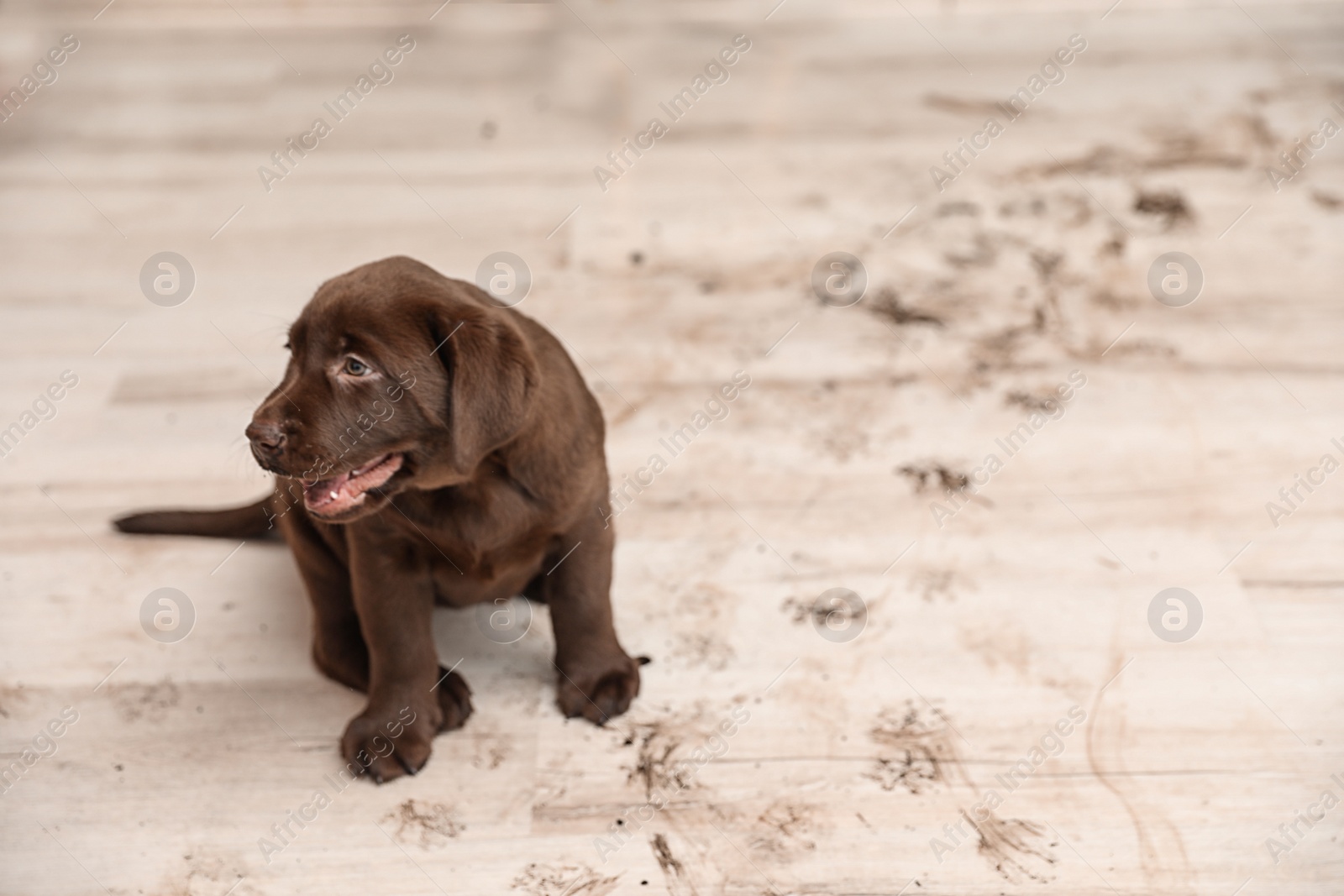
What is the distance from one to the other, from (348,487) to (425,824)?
75cm

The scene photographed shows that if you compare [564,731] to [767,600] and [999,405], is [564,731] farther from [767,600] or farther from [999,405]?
[999,405]

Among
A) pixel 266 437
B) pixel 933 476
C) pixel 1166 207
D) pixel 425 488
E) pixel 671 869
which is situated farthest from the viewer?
pixel 1166 207

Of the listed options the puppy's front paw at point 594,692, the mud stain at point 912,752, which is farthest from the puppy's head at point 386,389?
the mud stain at point 912,752

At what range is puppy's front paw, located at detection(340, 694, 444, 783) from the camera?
2.64 m

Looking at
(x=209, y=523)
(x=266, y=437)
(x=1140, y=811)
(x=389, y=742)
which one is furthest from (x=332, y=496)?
(x=1140, y=811)

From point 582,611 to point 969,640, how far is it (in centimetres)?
92

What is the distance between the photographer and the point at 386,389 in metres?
2.23

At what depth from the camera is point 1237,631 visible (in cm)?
298

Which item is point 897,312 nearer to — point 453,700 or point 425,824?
point 453,700

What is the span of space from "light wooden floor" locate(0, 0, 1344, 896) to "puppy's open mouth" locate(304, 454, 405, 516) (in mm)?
696

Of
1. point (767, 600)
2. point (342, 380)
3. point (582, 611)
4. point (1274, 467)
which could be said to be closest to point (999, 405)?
point (1274, 467)

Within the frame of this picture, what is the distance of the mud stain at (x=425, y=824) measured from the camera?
255 cm

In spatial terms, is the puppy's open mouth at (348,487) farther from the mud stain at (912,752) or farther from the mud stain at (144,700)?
the mud stain at (912,752)

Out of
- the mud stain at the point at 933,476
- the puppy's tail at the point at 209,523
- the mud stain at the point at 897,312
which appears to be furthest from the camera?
the mud stain at the point at 897,312
